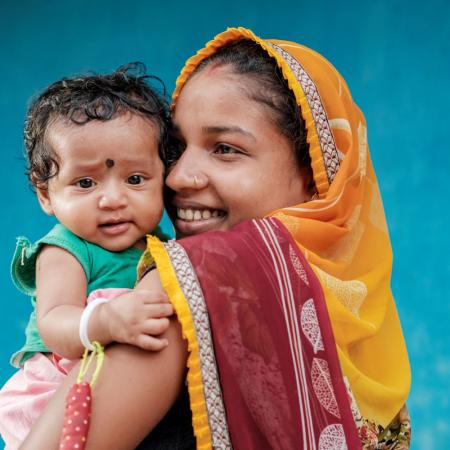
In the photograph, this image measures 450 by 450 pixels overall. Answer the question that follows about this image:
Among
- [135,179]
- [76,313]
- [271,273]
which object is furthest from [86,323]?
[135,179]

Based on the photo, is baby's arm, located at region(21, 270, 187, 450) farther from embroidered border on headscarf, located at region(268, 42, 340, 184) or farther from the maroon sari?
embroidered border on headscarf, located at region(268, 42, 340, 184)

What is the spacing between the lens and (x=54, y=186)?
1.89m

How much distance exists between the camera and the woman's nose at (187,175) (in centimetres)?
198

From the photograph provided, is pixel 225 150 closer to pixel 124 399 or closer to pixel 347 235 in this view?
pixel 347 235

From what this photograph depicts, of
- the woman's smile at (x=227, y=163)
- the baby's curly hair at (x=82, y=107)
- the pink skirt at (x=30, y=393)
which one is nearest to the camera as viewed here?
the pink skirt at (x=30, y=393)

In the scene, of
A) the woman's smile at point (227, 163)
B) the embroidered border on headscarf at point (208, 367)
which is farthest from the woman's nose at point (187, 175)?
the embroidered border on headscarf at point (208, 367)

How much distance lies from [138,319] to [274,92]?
0.85m

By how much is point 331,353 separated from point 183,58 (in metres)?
3.18

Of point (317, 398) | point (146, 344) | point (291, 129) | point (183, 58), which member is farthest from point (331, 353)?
point (183, 58)

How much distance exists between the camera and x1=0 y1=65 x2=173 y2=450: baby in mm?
1771

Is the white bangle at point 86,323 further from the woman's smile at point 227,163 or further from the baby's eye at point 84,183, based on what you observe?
the woman's smile at point 227,163

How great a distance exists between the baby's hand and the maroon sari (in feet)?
0.15

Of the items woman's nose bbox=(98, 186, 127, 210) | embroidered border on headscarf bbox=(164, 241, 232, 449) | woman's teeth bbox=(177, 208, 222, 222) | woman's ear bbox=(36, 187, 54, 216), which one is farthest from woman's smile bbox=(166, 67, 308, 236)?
embroidered border on headscarf bbox=(164, 241, 232, 449)

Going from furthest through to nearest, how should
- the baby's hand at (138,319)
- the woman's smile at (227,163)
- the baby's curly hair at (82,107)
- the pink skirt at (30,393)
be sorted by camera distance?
the woman's smile at (227,163) → the baby's curly hair at (82,107) → the pink skirt at (30,393) → the baby's hand at (138,319)
